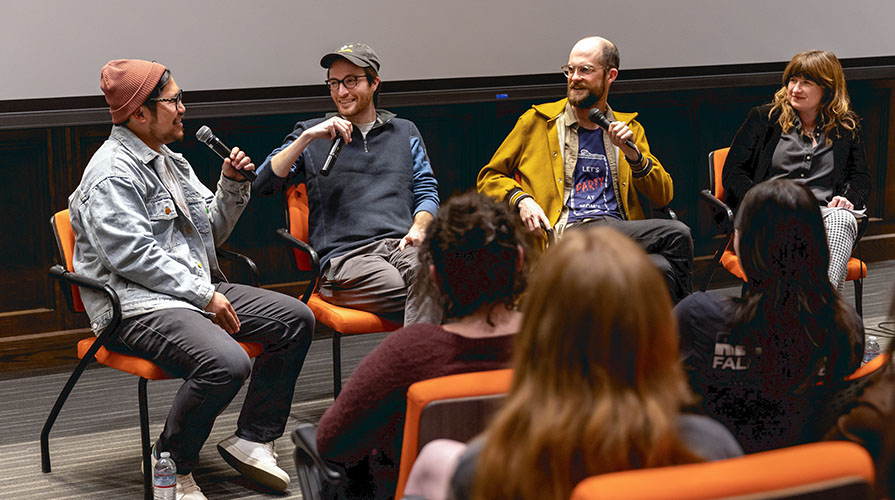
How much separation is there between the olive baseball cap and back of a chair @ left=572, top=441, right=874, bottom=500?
2586 millimetres

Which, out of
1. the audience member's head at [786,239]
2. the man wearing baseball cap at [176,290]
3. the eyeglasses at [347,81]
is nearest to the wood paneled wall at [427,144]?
the eyeglasses at [347,81]

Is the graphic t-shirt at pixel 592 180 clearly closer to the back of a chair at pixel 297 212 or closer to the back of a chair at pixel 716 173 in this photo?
the back of a chair at pixel 716 173

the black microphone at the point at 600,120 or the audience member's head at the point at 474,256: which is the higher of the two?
the black microphone at the point at 600,120

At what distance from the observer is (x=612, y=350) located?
1210mm

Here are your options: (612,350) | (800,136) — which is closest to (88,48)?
(800,136)

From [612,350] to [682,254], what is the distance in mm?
2565

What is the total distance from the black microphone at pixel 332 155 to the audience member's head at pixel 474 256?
1376 millimetres

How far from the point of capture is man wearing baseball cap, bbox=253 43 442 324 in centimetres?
337

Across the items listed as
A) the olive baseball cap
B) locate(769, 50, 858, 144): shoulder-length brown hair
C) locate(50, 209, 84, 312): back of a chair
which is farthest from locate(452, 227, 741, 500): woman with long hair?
locate(769, 50, 858, 144): shoulder-length brown hair

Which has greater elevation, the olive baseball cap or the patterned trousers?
the olive baseball cap

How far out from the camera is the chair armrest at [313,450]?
6.10 ft

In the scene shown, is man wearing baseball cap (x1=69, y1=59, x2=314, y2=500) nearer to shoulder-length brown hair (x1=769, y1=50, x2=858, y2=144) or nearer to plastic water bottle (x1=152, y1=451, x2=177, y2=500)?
plastic water bottle (x1=152, y1=451, x2=177, y2=500)

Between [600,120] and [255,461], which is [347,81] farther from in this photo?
[255,461]

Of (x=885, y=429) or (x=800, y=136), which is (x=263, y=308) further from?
(x=800, y=136)
